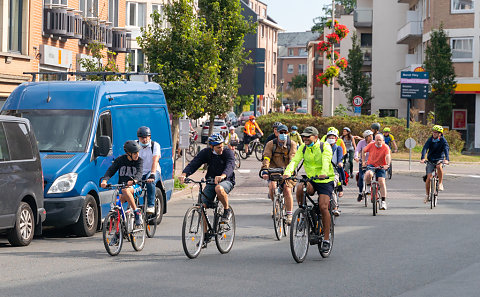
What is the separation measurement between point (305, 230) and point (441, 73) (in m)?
41.1

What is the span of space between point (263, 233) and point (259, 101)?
4013 inches

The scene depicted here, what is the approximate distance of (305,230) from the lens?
11562 mm

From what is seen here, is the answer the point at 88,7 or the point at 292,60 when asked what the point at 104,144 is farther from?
the point at 292,60

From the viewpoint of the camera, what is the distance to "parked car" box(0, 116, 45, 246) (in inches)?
496

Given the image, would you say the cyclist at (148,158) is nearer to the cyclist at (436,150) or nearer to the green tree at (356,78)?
the cyclist at (436,150)

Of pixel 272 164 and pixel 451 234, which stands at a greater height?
pixel 272 164

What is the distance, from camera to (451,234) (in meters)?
15.2

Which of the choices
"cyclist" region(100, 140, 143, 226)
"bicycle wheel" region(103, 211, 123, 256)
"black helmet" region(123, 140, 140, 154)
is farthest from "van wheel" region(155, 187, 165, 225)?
"bicycle wheel" region(103, 211, 123, 256)

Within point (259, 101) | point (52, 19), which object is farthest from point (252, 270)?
point (259, 101)

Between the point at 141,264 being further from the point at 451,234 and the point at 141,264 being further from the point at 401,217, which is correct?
the point at 401,217

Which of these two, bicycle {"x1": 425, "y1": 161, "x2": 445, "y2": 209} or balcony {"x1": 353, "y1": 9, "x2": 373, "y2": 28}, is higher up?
balcony {"x1": 353, "y1": 9, "x2": 373, "y2": 28}

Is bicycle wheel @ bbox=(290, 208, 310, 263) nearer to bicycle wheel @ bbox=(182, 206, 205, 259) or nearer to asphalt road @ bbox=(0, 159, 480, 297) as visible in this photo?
asphalt road @ bbox=(0, 159, 480, 297)

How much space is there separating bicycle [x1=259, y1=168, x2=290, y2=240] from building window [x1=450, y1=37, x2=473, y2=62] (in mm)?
40411

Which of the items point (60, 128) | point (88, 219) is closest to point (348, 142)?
point (60, 128)
